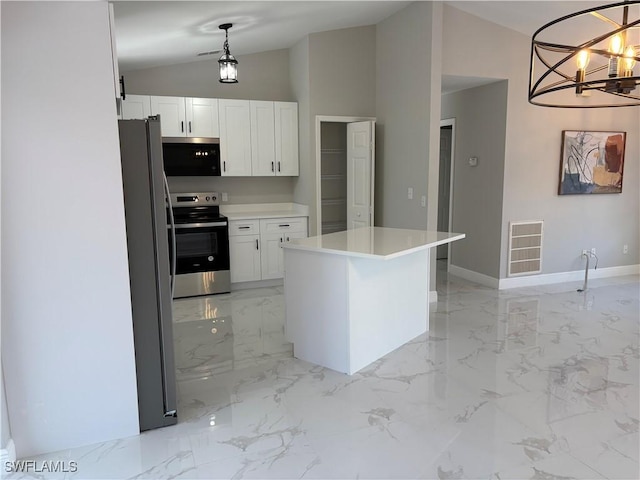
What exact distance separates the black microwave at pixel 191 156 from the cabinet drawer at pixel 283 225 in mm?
832

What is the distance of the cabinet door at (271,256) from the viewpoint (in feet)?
18.2

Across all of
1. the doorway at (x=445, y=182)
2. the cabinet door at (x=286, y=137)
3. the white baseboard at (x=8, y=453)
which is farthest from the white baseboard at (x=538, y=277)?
the white baseboard at (x=8, y=453)

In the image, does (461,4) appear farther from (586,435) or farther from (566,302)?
(586,435)

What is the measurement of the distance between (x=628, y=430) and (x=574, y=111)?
4168 millimetres

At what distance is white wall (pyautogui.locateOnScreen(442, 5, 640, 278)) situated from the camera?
4938 millimetres

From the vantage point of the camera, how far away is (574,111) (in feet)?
18.0

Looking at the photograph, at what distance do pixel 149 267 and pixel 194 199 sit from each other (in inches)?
123

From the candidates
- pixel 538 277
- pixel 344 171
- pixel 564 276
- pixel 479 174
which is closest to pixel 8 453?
pixel 344 171

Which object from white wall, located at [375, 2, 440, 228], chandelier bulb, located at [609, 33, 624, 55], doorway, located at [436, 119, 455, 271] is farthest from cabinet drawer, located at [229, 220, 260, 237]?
chandelier bulb, located at [609, 33, 624, 55]

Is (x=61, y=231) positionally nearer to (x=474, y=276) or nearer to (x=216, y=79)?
(x=216, y=79)

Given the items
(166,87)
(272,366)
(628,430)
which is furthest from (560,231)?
(166,87)

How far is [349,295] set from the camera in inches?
123

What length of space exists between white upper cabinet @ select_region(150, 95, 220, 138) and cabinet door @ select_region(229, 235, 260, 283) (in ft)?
4.21

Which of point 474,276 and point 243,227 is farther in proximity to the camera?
point 474,276
